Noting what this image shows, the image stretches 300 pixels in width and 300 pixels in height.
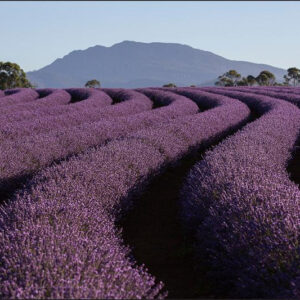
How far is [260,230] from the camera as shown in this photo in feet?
10.7

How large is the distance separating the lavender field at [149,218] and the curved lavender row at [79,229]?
13mm

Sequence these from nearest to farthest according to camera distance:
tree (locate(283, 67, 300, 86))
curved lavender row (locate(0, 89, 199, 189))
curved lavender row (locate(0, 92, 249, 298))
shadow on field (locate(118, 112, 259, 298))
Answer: curved lavender row (locate(0, 92, 249, 298))
shadow on field (locate(118, 112, 259, 298))
curved lavender row (locate(0, 89, 199, 189))
tree (locate(283, 67, 300, 86))

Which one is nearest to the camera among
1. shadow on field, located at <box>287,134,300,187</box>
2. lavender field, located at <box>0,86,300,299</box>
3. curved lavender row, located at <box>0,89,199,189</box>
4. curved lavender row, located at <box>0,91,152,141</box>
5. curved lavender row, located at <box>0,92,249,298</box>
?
curved lavender row, located at <box>0,92,249,298</box>

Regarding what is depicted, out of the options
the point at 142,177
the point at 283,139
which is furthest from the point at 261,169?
the point at 283,139

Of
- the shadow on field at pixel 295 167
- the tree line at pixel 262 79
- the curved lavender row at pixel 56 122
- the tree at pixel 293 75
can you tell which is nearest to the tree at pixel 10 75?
the tree line at pixel 262 79

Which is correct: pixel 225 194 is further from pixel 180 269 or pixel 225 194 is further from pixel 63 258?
pixel 63 258

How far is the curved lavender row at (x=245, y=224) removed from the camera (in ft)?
9.75

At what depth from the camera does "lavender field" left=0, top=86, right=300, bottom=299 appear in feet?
8.73

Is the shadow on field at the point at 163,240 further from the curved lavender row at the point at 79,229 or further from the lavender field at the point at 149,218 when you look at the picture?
the curved lavender row at the point at 79,229

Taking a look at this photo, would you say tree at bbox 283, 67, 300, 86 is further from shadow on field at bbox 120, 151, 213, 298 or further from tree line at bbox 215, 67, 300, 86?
shadow on field at bbox 120, 151, 213, 298

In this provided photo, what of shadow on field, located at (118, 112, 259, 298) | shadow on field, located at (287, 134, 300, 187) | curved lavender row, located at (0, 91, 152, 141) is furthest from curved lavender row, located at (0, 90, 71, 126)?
shadow on field, located at (287, 134, 300, 187)

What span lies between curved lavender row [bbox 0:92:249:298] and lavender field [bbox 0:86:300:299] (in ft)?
0.04

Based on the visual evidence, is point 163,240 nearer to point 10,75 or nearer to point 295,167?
point 295,167

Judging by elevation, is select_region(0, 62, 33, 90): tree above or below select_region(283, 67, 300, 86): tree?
below
